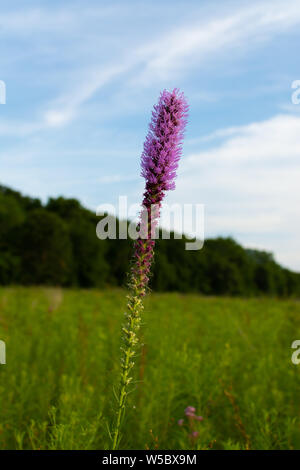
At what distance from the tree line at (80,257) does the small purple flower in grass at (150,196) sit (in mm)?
30398

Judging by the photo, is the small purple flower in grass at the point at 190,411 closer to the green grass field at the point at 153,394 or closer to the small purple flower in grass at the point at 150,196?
the green grass field at the point at 153,394

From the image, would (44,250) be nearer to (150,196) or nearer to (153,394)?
(153,394)

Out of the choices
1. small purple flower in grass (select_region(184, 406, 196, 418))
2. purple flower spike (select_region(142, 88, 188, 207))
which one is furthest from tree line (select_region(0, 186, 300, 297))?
purple flower spike (select_region(142, 88, 188, 207))

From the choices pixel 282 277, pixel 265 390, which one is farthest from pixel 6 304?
pixel 282 277

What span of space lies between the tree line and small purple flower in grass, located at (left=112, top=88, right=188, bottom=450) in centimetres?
3040

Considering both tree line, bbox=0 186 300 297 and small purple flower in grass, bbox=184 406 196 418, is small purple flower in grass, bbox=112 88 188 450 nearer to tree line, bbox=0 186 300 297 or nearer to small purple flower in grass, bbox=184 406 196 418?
small purple flower in grass, bbox=184 406 196 418

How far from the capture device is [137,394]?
13.3 feet

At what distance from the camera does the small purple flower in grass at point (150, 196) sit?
6.53 ft

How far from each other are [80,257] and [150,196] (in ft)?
155

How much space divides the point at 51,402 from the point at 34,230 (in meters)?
40.7

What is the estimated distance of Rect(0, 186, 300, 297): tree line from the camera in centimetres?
4278

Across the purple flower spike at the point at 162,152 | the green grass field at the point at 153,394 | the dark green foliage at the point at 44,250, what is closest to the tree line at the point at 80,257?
the dark green foliage at the point at 44,250

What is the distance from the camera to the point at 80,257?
4850 cm
